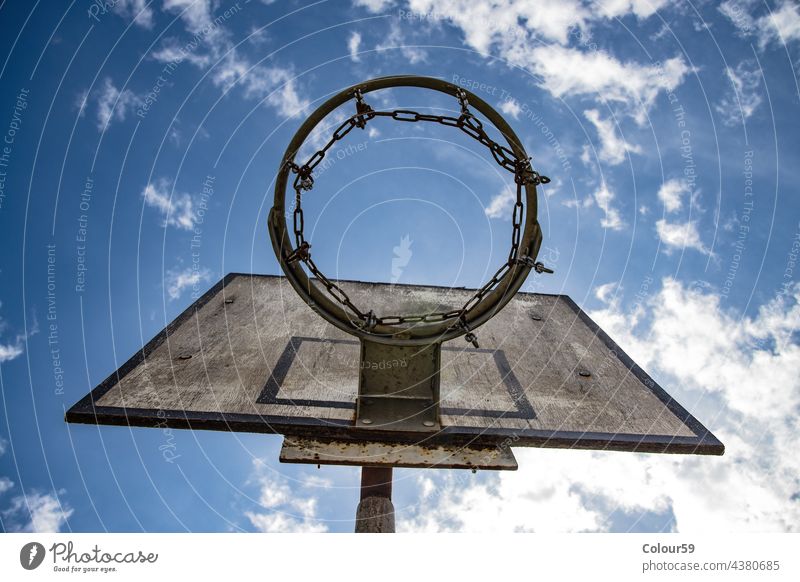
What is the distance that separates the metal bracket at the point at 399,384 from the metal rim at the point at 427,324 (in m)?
0.12

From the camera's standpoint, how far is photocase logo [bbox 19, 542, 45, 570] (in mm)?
2043

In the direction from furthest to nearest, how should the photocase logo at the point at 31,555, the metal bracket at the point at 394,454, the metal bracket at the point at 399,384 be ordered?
the metal bracket at the point at 399,384 < the metal bracket at the point at 394,454 < the photocase logo at the point at 31,555

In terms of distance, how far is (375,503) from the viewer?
2506 millimetres

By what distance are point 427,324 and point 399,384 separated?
1.17 feet

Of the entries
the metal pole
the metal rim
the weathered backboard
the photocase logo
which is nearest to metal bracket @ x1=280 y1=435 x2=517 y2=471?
the weathered backboard

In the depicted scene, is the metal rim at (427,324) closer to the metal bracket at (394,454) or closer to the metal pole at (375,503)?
the metal bracket at (394,454)

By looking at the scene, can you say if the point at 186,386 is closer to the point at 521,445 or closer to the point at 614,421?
the point at 521,445

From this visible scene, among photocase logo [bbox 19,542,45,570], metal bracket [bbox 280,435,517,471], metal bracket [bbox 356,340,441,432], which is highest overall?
metal bracket [bbox 356,340,441,432]

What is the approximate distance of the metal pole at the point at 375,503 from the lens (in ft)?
7.99

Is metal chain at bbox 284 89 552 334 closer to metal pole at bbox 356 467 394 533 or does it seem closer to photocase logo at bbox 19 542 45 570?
metal pole at bbox 356 467 394 533

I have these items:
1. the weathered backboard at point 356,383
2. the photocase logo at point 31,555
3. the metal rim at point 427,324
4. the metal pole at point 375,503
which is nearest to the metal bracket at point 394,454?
the weathered backboard at point 356,383

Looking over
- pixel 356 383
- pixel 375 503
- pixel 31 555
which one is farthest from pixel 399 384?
pixel 31 555

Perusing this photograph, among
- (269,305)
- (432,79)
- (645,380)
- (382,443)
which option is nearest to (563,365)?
(645,380)

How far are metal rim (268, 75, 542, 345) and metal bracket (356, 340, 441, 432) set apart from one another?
0.12 meters
